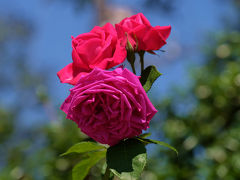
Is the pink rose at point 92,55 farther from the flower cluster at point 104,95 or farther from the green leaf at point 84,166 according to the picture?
the green leaf at point 84,166

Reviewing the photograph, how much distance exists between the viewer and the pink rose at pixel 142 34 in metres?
0.63

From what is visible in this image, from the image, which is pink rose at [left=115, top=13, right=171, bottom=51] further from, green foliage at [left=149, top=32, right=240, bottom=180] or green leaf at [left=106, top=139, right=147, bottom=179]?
green foliage at [left=149, top=32, right=240, bottom=180]

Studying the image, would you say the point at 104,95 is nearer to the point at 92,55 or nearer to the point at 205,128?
the point at 92,55

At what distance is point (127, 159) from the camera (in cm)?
54

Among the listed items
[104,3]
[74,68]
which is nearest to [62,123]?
[74,68]

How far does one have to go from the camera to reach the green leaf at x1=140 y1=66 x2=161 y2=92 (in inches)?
23.6

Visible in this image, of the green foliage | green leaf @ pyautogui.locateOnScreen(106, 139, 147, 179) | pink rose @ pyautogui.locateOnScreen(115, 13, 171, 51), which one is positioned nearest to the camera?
green leaf @ pyautogui.locateOnScreen(106, 139, 147, 179)

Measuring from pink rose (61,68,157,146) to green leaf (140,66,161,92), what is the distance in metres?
0.05

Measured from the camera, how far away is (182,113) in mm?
1934

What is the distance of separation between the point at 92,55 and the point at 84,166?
0.83 feet

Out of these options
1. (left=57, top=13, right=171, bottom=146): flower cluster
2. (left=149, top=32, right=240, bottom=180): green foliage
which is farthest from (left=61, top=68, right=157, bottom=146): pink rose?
(left=149, top=32, right=240, bottom=180): green foliage

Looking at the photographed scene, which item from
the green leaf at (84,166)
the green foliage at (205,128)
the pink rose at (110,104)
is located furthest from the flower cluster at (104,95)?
the green foliage at (205,128)

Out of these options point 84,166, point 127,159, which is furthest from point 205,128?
point 127,159

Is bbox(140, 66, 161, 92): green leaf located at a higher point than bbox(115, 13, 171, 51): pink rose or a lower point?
lower
